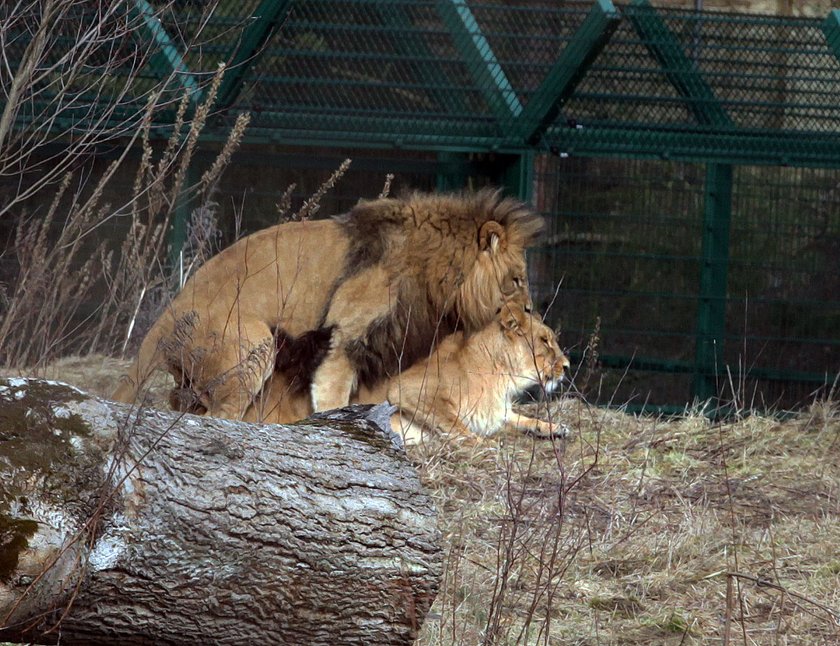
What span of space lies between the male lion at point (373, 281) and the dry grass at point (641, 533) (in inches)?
23.1

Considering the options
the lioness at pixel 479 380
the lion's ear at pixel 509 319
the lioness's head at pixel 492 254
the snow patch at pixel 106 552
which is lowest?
the snow patch at pixel 106 552

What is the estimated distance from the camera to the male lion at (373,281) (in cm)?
629

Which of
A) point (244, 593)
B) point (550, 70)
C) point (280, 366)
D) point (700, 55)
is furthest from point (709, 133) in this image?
point (244, 593)

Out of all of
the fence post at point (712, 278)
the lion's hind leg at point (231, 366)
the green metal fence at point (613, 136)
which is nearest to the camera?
the lion's hind leg at point (231, 366)

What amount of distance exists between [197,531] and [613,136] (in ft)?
19.1

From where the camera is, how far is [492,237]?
684cm

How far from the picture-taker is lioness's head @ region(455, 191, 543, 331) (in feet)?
22.4

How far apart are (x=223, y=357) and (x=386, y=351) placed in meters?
1.04

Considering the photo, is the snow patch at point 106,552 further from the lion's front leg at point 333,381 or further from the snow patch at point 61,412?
the lion's front leg at point 333,381

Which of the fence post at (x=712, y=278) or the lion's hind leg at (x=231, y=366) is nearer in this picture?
the lion's hind leg at (x=231, y=366)

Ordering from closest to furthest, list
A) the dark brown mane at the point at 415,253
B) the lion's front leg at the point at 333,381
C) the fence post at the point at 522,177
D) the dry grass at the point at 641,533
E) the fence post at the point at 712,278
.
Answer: the dry grass at the point at 641,533, the lion's front leg at the point at 333,381, the dark brown mane at the point at 415,253, the fence post at the point at 522,177, the fence post at the point at 712,278

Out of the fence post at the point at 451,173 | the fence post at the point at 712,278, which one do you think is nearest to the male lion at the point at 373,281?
the fence post at the point at 451,173

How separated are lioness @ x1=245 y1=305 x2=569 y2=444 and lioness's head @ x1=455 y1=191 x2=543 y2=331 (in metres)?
0.11

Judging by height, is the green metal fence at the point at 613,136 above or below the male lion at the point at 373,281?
above
